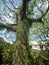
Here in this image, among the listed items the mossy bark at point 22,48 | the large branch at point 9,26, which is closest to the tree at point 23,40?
the mossy bark at point 22,48

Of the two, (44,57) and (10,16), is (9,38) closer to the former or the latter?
(10,16)

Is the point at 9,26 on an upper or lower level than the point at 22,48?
upper

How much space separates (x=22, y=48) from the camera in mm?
13352

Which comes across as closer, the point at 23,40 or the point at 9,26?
the point at 23,40

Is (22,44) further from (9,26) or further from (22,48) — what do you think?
(9,26)

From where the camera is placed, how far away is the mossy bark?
44.0ft

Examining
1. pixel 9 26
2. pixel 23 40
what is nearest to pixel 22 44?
pixel 23 40

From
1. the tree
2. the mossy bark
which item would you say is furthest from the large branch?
the mossy bark

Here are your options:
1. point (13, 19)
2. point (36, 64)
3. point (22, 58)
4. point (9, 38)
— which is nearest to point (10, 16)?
point (13, 19)

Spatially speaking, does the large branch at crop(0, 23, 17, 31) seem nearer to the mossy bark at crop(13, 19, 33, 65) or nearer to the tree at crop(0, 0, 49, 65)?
the tree at crop(0, 0, 49, 65)

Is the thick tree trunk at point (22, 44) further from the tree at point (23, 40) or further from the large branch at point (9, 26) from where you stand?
the large branch at point (9, 26)

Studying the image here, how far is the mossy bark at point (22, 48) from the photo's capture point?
44.0 feet

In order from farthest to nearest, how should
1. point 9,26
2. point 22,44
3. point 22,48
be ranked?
point 9,26, point 22,44, point 22,48

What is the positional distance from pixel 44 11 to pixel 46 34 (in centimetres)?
237
